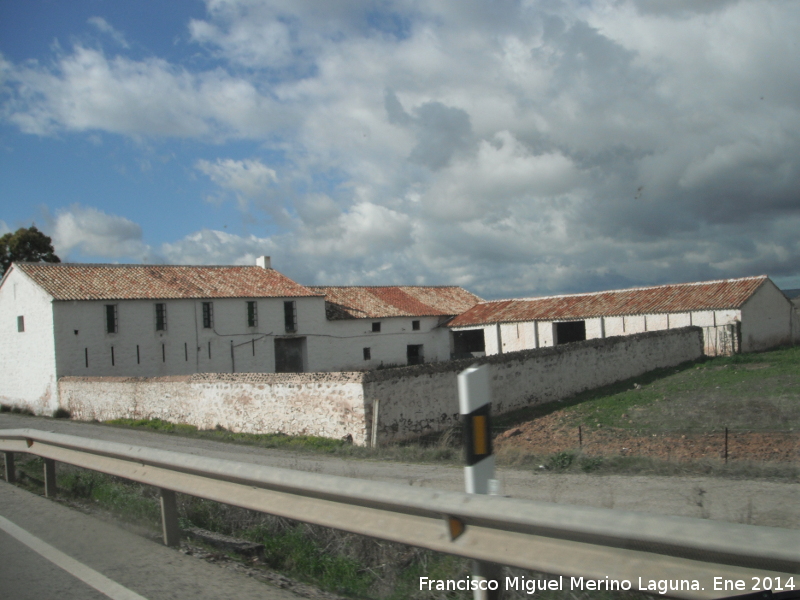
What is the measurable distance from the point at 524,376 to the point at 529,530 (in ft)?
59.5

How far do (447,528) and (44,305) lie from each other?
3058 centimetres

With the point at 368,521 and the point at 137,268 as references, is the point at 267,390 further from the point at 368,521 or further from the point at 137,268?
the point at 137,268

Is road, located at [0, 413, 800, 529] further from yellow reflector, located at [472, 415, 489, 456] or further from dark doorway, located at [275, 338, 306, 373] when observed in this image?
dark doorway, located at [275, 338, 306, 373]

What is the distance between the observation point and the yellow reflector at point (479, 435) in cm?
362

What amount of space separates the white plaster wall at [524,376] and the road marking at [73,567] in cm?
939

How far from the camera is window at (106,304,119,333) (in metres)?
30.5

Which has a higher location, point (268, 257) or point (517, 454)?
point (268, 257)

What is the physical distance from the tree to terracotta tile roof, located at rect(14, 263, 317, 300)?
1427 cm

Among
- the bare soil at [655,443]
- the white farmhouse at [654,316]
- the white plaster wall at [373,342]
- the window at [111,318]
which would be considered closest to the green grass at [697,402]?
the bare soil at [655,443]

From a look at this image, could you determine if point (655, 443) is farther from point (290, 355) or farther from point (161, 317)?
point (290, 355)

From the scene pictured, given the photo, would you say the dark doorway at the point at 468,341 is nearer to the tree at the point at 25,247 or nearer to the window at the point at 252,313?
the window at the point at 252,313

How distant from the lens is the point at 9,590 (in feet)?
14.6

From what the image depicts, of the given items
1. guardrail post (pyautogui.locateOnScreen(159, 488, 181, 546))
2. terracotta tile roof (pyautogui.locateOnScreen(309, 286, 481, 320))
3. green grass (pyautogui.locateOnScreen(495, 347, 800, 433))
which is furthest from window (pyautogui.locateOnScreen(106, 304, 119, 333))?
guardrail post (pyautogui.locateOnScreen(159, 488, 181, 546))

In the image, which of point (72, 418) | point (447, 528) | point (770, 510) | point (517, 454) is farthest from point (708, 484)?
point (72, 418)
